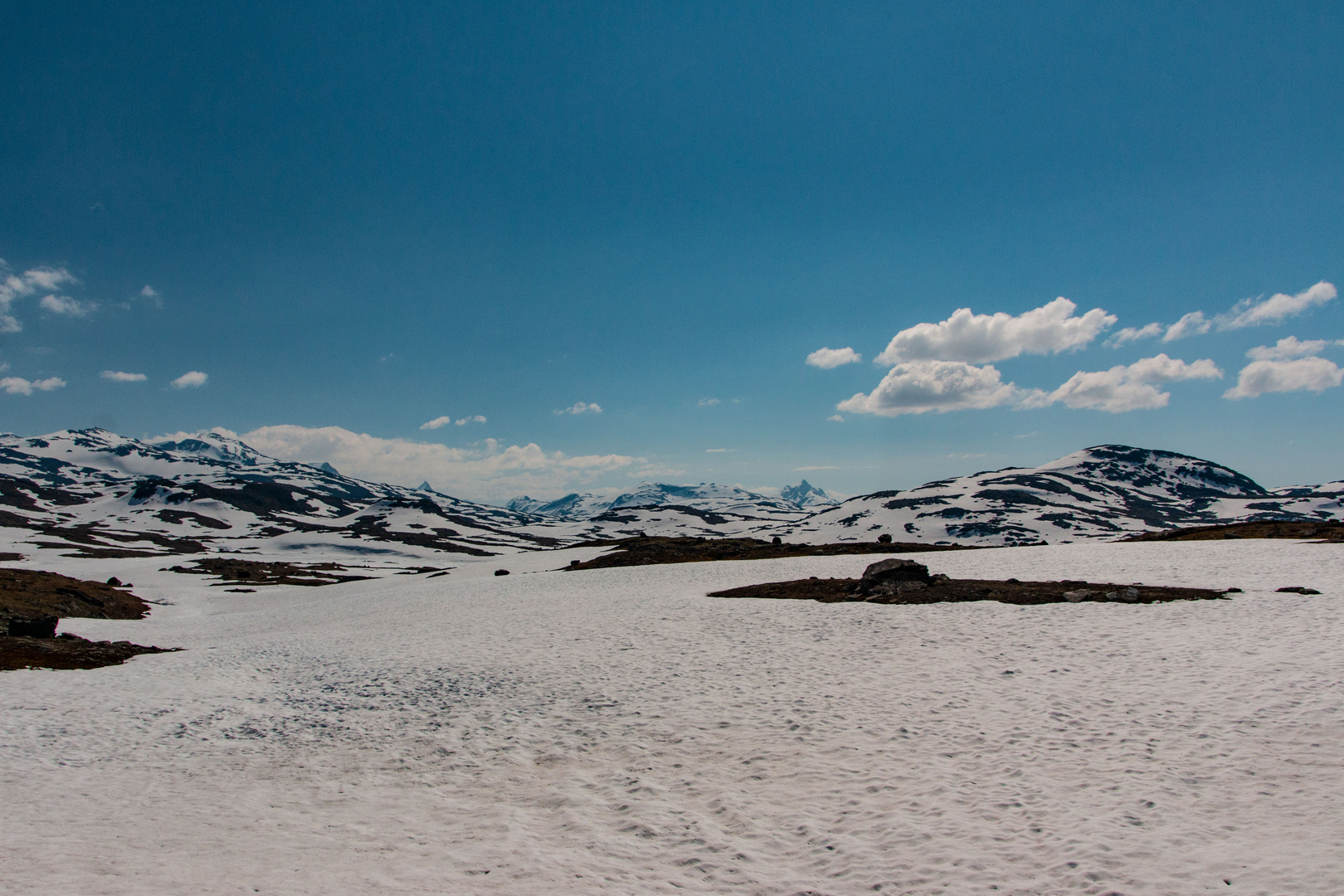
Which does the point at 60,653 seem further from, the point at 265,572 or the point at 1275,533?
the point at 265,572

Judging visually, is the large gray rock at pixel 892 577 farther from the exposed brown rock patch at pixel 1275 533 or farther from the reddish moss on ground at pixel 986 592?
the exposed brown rock patch at pixel 1275 533

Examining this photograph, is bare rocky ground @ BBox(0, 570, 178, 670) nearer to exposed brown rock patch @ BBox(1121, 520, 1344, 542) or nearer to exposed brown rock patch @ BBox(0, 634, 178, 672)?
exposed brown rock patch @ BBox(0, 634, 178, 672)

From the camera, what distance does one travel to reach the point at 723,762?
541 inches

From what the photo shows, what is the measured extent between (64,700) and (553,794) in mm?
18851

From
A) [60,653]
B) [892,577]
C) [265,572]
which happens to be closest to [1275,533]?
[892,577]

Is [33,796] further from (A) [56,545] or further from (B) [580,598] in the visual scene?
(A) [56,545]

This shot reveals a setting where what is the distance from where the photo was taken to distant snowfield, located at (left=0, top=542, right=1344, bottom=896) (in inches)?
369

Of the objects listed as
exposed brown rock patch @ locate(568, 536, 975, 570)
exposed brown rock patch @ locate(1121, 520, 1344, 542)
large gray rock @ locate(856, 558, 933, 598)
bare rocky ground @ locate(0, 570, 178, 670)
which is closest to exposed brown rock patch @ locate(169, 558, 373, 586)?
bare rocky ground @ locate(0, 570, 178, 670)

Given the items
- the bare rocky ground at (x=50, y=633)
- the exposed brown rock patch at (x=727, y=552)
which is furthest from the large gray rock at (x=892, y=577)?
the bare rocky ground at (x=50, y=633)

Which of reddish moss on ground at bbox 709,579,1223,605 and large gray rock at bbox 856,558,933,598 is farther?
large gray rock at bbox 856,558,933,598

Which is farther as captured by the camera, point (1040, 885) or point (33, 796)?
point (33, 796)

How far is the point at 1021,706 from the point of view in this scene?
53.1ft

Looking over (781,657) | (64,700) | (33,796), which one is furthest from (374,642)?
(781,657)

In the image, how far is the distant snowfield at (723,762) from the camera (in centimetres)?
937
